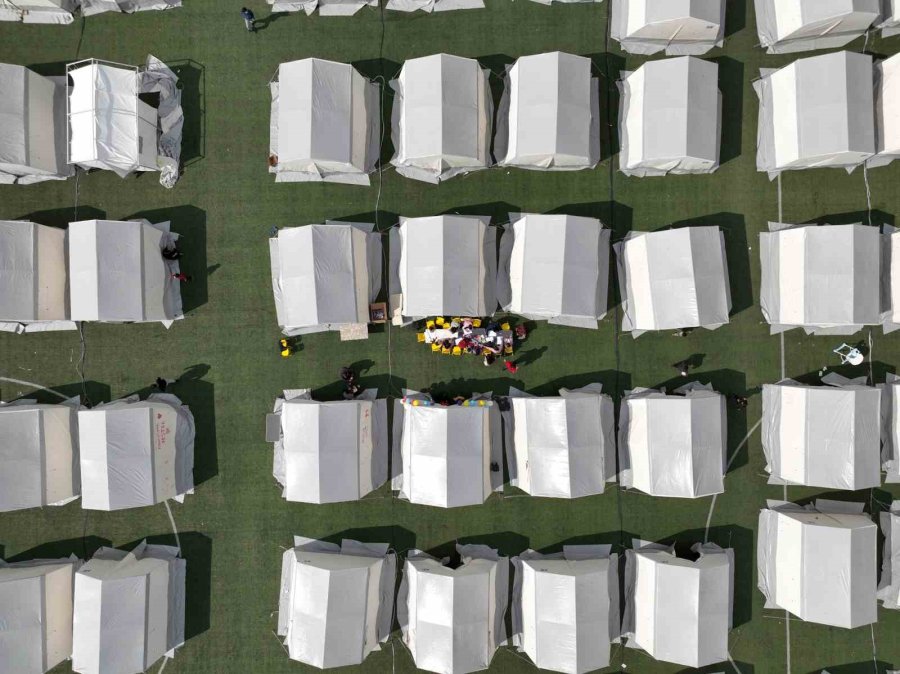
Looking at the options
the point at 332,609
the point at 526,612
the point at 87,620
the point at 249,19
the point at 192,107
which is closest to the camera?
the point at 87,620

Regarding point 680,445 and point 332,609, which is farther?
point 680,445

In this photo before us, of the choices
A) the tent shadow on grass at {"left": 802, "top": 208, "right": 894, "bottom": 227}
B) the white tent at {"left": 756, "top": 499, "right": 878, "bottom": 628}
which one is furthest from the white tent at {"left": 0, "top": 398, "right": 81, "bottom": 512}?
the tent shadow on grass at {"left": 802, "top": 208, "right": 894, "bottom": 227}

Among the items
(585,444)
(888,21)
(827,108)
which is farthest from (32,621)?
(888,21)

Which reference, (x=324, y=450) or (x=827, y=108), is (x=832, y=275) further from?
(x=324, y=450)

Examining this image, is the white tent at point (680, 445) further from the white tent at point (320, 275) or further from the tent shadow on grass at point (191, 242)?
the tent shadow on grass at point (191, 242)

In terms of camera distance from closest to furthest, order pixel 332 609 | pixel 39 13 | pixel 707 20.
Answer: pixel 332 609 → pixel 707 20 → pixel 39 13

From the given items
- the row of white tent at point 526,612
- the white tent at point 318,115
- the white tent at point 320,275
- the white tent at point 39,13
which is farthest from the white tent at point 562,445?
the white tent at point 39,13

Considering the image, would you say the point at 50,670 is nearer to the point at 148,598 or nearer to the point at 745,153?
the point at 148,598
